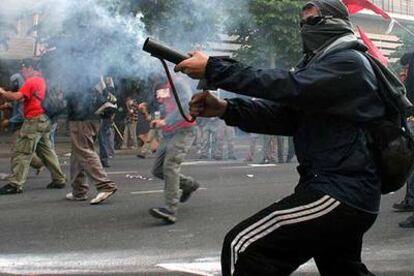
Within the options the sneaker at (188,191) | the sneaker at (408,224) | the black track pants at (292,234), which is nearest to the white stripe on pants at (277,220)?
the black track pants at (292,234)

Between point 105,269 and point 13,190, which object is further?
point 13,190

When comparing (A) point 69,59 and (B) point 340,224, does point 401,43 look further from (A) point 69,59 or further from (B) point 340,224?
(B) point 340,224

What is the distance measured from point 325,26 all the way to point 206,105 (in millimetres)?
678

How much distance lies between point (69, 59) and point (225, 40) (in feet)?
7.26

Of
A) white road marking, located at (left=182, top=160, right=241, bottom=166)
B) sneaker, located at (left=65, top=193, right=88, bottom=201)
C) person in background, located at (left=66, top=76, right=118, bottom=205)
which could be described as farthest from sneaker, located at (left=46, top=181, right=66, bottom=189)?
white road marking, located at (left=182, top=160, right=241, bottom=166)

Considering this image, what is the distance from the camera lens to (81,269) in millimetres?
5207

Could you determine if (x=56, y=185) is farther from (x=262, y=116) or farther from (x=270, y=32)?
(x=262, y=116)

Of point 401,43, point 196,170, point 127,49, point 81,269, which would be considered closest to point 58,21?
point 127,49

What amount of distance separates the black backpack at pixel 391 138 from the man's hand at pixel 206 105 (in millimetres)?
736

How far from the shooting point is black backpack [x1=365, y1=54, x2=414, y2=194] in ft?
9.64

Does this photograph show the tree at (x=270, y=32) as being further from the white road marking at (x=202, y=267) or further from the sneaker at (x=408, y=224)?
the white road marking at (x=202, y=267)

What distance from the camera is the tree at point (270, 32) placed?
377 inches

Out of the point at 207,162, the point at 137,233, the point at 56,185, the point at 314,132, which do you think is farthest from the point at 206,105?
the point at 207,162

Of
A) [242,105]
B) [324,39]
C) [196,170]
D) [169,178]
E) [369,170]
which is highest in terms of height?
[324,39]
